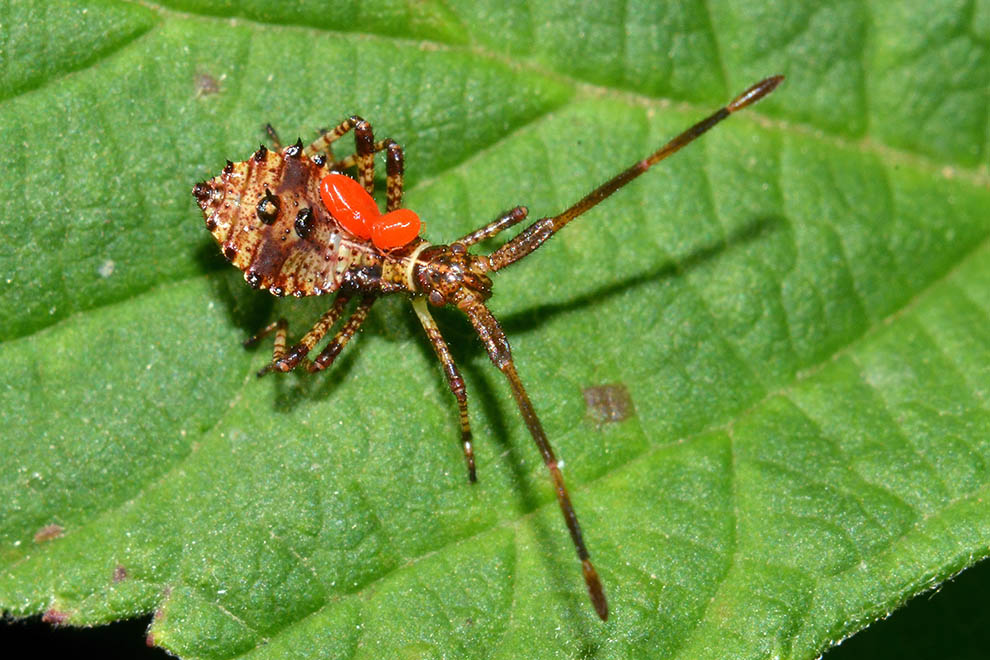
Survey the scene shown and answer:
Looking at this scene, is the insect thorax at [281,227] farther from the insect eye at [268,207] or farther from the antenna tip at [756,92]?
the antenna tip at [756,92]

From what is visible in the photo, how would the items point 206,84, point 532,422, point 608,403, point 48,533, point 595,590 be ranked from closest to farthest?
point 595,590 < point 532,422 < point 48,533 < point 206,84 < point 608,403

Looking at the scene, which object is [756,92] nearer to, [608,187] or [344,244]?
[608,187]

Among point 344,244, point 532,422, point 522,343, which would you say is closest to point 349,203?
point 344,244

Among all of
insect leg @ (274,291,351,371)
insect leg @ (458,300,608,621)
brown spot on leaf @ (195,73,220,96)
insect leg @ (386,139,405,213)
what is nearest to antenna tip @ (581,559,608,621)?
insect leg @ (458,300,608,621)

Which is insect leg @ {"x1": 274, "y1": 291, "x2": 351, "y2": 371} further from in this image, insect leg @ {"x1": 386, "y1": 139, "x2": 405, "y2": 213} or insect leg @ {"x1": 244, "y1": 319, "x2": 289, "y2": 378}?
insect leg @ {"x1": 386, "y1": 139, "x2": 405, "y2": 213}

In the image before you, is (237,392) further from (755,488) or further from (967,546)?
(967,546)

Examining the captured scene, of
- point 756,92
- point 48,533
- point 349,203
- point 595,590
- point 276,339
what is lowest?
point 48,533

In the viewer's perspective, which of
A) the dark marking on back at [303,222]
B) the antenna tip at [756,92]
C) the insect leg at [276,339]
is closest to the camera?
the antenna tip at [756,92]

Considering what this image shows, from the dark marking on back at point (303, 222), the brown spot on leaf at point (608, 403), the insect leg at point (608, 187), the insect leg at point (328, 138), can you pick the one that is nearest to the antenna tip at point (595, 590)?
the brown spot on leaf at point (608, 403)
